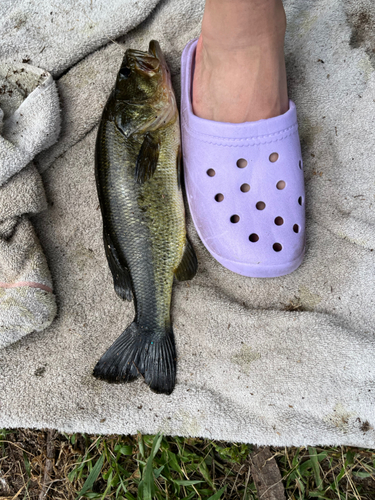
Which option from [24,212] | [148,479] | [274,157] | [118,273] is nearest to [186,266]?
[118,273]

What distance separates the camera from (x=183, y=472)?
198cm

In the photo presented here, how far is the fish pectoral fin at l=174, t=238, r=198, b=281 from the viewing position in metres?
2.00

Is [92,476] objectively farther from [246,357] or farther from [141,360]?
[246,357]

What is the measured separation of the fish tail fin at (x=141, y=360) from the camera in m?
1.97

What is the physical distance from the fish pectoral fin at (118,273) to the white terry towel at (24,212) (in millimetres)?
377

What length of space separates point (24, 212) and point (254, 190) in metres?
1.17

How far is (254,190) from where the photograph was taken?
190 cm

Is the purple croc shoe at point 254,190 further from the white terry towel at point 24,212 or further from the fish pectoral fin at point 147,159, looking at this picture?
the white terry towel at point 24,212

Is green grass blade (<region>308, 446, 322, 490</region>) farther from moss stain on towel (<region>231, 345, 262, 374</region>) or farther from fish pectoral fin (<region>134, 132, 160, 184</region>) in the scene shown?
fish pectoral fin (<region>134, 132, 160, 184</region>)

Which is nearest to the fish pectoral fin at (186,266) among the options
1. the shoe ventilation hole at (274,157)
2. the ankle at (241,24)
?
the shoe ventilation hole at (274,157)

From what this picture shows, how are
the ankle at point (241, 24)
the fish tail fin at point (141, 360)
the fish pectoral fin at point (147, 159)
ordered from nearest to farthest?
the ankle at point (241, 24) → the fish pectoral fin at point (147, 159) → the fish tail fin at point (141, 360)

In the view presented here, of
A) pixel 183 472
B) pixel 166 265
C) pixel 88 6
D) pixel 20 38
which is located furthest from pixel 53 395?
pixel 88 6

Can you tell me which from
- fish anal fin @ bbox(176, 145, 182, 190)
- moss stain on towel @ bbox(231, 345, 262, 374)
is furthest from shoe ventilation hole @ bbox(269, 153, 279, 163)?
moss stain on towel @ bbox(231, 345, 262, 374)

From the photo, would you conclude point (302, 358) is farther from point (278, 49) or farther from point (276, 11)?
point (276, 11)
